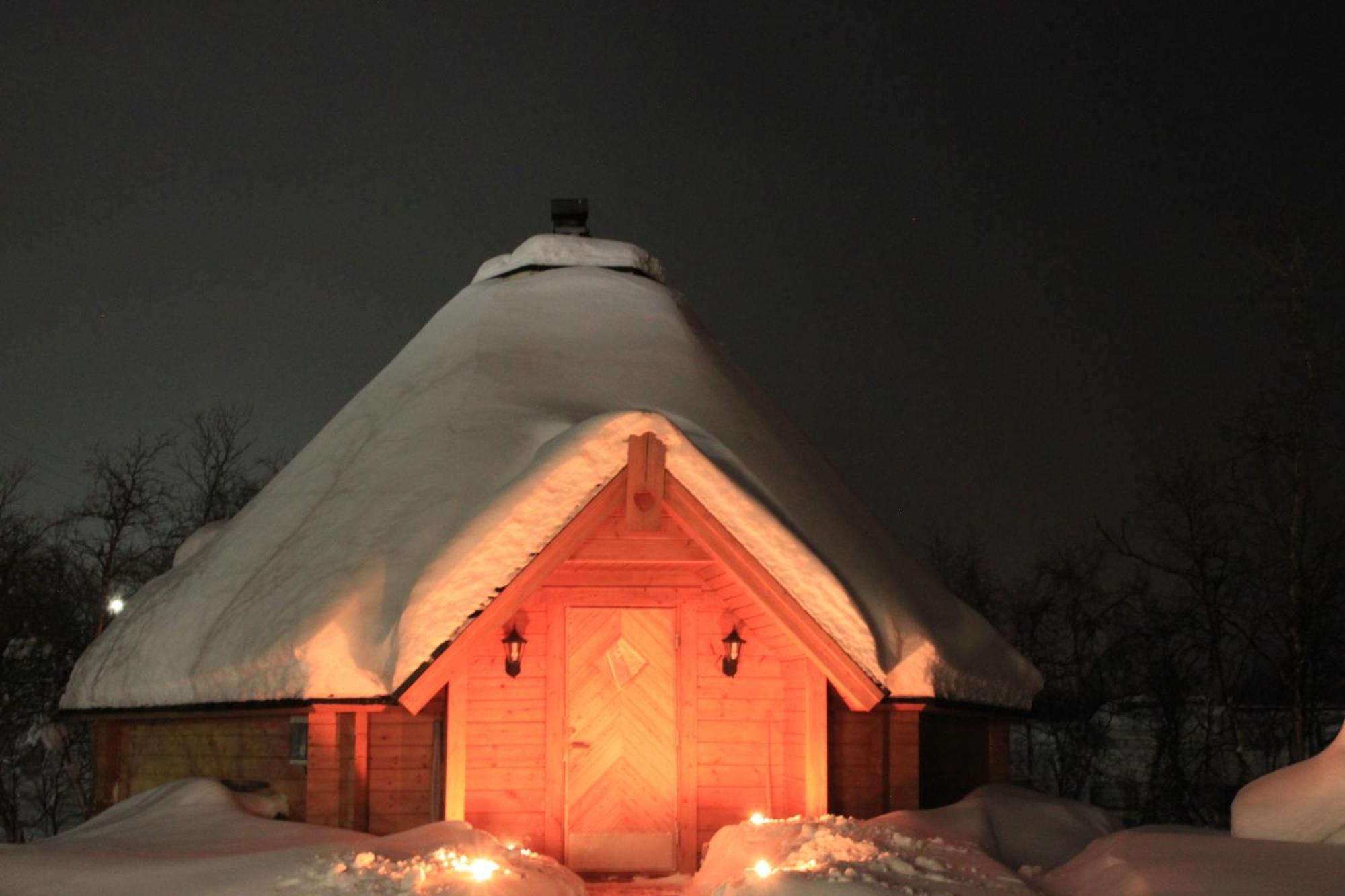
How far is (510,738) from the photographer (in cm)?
1076

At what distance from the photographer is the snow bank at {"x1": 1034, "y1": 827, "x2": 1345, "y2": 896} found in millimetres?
6852

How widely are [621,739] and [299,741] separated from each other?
258 centimetres

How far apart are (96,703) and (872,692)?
734cm

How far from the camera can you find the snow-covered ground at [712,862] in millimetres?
7184

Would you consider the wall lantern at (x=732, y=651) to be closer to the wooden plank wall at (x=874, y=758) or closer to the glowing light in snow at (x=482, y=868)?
the wooden plank wall at (x=874, y=758)

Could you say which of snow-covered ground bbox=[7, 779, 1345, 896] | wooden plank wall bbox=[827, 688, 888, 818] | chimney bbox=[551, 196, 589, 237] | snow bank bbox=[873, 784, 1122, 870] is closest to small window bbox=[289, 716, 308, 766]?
snow-covered ground bbox=[7, 779, 1345, 896]

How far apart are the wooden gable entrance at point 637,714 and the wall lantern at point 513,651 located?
0.20 meters

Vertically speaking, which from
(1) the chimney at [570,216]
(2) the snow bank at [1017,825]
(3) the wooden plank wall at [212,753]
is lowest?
(2) the snow bank at [1017,825]

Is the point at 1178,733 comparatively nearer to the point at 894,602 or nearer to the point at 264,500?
the point at 894,602

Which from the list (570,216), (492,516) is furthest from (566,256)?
(492,516)

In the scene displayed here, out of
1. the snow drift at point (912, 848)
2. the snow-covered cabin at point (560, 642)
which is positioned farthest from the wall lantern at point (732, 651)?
the snow drift at point (912, 848)

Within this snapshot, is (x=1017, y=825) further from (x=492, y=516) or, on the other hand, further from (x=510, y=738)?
(x=492, y=516)

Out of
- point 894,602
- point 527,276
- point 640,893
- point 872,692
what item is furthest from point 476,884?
point 527,276

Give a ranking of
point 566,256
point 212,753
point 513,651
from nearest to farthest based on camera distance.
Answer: point 513,651 < point 212,753 < point 566,256
